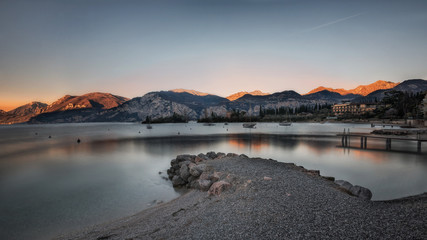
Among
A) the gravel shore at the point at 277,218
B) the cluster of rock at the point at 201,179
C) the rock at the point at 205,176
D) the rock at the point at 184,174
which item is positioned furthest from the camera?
the rock at the point at 184,174

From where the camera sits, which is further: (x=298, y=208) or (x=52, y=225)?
(x=52, y=225)

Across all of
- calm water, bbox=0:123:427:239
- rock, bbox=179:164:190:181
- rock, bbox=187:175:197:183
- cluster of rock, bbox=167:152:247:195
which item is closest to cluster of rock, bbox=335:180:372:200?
calm water, bbox=0:123:427:239

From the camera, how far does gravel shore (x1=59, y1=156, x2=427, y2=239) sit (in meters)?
5.16

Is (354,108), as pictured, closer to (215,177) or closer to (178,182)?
(178,182)

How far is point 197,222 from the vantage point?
6480 millimetres

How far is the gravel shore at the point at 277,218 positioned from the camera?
516 cm

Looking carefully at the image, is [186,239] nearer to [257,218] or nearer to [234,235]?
[234,235]

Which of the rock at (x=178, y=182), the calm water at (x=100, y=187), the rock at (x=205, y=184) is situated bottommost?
the calm water at (x=100, y=187)

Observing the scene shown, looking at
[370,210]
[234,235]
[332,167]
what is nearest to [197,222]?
[234,235]

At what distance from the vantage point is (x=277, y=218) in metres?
5.93

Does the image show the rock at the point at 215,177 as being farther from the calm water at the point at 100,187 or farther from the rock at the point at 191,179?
the calm water at the point at 100,187

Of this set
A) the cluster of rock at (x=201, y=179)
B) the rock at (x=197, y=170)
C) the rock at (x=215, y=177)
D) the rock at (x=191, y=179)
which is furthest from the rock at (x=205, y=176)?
the rock at (x=191, y=179)

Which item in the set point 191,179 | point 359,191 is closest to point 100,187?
point 191,179

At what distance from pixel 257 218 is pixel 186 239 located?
2.11 meters
